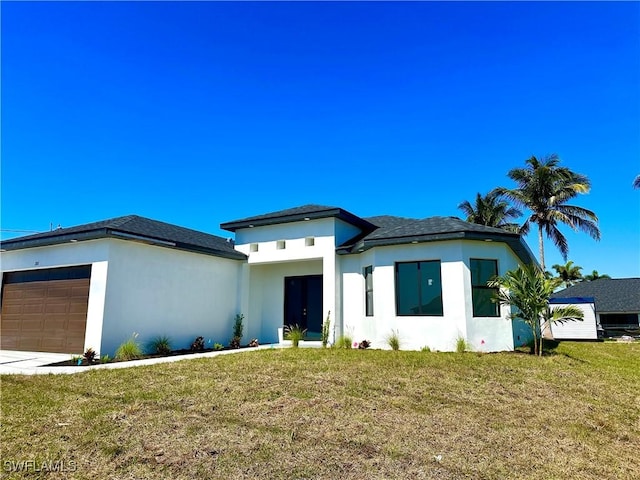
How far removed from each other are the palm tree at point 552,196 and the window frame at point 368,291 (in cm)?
1620

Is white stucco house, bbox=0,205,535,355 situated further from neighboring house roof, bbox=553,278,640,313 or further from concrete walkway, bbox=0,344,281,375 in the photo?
neighboring house roof, bbox=553,278,640,313

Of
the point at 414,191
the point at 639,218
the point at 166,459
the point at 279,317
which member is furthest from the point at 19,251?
the point at 639,218

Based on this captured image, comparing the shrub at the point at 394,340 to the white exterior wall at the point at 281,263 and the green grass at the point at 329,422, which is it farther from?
the green grass at the point at 329,422

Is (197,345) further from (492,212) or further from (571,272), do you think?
(571,272)

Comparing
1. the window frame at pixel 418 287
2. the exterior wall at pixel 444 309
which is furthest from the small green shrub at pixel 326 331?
the window frame at pixel 418 287

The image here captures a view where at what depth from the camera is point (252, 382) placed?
285 inches

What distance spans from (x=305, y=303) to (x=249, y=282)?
257cm

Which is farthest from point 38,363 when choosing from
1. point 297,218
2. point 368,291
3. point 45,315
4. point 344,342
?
point 368,291

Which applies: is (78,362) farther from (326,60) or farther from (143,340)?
(326,60)

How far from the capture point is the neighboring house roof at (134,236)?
37.3 ft

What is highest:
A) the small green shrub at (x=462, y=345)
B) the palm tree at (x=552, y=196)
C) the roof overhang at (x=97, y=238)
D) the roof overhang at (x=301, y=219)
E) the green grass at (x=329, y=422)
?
the palm tree at (x=552, y=196)

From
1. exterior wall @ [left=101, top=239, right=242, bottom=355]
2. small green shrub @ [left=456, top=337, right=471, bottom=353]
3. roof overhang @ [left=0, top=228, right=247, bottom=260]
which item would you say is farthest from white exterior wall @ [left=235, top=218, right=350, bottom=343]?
small green shrub @ [left=456, top=337, right=471, bottom=353]

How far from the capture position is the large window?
11.9m

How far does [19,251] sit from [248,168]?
33.9ft
